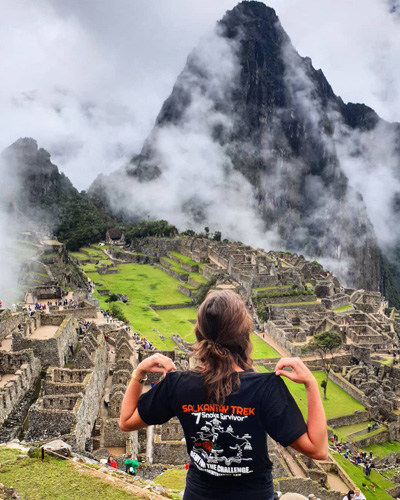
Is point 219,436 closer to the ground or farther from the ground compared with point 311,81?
closer to the ground

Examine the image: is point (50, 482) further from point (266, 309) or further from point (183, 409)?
point (266, 309)

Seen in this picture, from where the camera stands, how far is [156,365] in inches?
127

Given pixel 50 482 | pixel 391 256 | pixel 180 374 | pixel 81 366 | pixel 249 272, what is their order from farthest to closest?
1. pixel 391 256
2. pixel 249 272
3. pixel 81 366
4. pixel 50 482
5. pixel 180 374

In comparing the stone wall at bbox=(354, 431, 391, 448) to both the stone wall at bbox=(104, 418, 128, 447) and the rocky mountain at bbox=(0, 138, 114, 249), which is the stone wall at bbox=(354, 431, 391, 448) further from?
the rocky mountain at bbox=(0, 138, 114, 249)

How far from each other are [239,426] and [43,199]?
258ft

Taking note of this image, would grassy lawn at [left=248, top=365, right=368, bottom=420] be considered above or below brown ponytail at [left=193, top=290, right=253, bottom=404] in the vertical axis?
below

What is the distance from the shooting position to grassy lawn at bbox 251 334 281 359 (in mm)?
29062

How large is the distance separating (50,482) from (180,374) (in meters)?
5.10

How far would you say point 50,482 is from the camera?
7.07 m

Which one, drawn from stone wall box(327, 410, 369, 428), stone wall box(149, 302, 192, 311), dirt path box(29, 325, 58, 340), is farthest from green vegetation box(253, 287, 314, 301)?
dirt path box(29, 325, 58, 340)

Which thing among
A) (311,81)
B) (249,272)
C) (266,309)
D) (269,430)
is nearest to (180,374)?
(269,430)

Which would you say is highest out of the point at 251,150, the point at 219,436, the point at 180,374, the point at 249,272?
the point at 251,150

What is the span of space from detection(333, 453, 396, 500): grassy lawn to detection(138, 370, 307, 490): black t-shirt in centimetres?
1551

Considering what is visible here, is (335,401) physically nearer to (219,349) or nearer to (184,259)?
(219,349)
